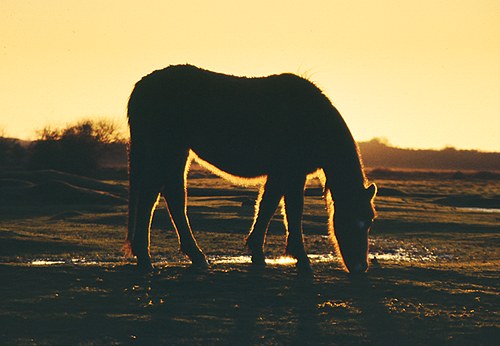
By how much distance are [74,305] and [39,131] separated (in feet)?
180

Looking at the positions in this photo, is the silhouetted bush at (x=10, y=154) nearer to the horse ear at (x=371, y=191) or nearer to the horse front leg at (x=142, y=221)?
the horse front leg at (x=142, y=221)

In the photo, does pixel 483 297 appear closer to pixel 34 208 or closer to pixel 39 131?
pixel 34 208

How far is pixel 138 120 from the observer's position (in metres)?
11.8

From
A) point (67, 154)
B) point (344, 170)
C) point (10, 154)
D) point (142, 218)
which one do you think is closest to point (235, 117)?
point (344, 170)

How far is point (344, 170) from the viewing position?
11203mm

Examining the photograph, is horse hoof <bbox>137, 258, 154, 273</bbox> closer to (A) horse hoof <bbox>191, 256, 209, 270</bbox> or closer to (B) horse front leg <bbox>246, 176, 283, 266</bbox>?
(A) horse hoof <bbox>191, 256, 209, 270</bbox>

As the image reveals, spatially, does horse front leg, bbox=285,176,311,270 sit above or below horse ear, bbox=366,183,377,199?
below

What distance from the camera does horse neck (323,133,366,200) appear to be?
437 inches

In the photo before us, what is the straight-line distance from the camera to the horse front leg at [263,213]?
1166cm

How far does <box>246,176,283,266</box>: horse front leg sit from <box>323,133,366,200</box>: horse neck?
2.60ft

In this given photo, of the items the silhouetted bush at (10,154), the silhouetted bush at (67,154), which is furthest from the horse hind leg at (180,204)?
the silhouetted bush at (10,154)

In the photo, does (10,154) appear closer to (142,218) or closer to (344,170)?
(142,218)

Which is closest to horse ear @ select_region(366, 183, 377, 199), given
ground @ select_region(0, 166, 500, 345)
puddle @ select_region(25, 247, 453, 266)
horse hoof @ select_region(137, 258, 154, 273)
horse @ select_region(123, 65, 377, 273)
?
horse @ select_region(123, 65, 377, 273)

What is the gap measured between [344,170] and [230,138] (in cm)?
Answer: 169
